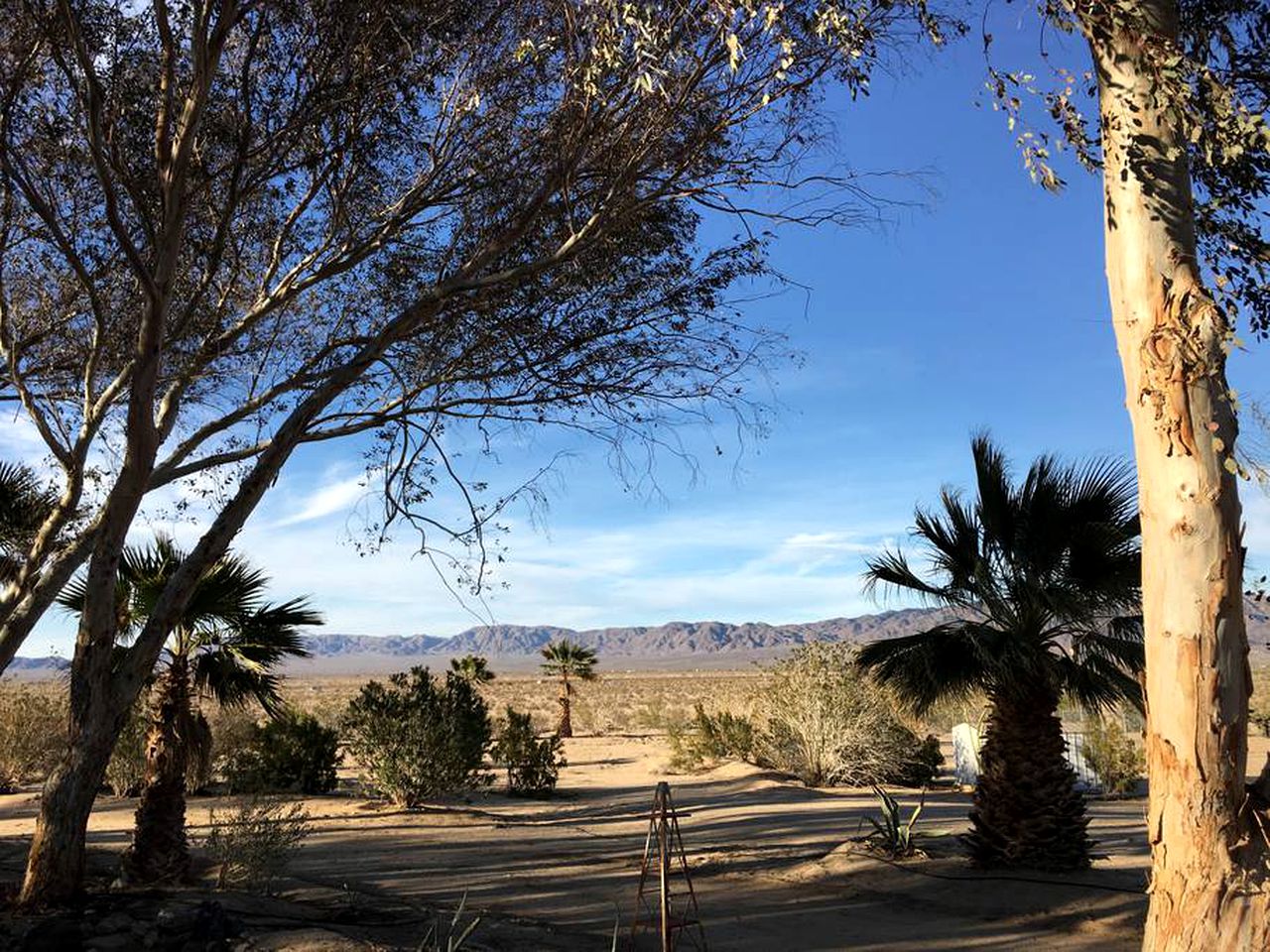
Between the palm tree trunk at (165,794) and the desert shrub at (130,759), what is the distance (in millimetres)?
8389

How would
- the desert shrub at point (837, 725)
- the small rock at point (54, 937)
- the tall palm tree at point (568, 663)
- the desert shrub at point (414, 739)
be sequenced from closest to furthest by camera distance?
the small rock at point (54, 937), the desert shrub at point (414, 739), the desert shrub at point (837, 725), the tall palm tree at point (568, 663)

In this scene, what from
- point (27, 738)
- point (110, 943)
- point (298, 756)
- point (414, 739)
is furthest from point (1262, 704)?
point (110, 943)

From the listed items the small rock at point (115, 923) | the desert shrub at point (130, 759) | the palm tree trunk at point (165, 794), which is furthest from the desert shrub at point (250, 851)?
the desert shrub at point (130, 759)

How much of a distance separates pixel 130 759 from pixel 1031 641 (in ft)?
52.4

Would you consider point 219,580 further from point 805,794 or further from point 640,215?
point 805,794

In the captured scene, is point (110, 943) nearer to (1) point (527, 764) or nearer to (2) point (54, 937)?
(2) point (54, 937)

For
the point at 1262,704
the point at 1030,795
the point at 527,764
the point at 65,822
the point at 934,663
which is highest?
the point at 934,663

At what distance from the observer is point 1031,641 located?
9297 mm

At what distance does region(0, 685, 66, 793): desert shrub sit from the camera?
20.0 metres

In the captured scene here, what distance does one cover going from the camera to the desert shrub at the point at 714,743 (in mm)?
22641

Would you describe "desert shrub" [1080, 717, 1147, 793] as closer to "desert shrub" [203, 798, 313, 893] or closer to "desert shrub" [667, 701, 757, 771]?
"desert shrub" [667, 701, 757, 771]

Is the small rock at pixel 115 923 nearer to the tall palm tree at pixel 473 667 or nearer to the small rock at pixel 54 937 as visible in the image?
the small rock at pixel 54 937

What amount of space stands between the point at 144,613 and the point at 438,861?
13.8ft

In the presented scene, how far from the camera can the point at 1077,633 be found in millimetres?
9250
